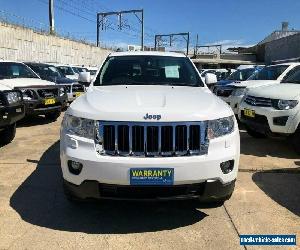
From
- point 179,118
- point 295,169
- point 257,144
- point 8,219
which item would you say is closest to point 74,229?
point 8,219

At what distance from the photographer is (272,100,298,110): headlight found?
6.31 metres

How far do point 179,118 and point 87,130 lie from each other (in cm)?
85

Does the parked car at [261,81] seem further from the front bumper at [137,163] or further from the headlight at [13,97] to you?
the front bumper at [137,163]

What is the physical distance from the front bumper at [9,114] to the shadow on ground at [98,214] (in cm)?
189

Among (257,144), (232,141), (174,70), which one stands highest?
(174,70)

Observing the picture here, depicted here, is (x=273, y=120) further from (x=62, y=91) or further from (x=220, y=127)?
(x=62, y=91)

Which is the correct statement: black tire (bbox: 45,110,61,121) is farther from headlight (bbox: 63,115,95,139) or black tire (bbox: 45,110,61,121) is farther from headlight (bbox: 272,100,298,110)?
headlight (bbox: 63,115,95,139)

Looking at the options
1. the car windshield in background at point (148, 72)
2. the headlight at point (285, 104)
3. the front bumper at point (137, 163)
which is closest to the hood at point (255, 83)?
the headlight at point (285, 104)

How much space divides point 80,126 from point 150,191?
0.89 meters

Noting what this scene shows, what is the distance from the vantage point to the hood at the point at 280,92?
642 centimetres

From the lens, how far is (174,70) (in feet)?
17.0

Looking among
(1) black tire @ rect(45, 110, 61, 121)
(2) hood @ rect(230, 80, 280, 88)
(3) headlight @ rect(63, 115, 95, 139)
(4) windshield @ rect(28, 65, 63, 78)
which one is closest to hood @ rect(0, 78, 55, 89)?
(1) black tire @ rect(45, 110, 61, 121)

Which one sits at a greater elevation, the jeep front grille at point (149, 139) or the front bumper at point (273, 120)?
the jeep front grille at point (149, 139)

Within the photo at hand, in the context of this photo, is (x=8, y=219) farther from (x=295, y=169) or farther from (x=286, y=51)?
(x=286, y=51)
